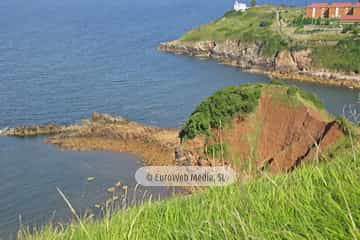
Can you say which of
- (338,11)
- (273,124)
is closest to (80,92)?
(273,124)

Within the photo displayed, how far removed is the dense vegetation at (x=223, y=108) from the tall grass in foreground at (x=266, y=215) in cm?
2764

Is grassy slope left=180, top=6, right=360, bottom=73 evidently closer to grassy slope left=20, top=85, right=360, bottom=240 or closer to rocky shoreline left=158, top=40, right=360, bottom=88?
rocky shoreline left=158, top=40, right=360, bottom=88

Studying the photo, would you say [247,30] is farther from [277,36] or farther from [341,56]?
[341,56]

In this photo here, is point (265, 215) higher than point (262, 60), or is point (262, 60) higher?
point (265, 215)

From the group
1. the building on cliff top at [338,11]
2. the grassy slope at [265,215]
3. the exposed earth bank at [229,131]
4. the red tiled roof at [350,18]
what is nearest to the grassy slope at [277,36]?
the building on cliff top at [338,11]

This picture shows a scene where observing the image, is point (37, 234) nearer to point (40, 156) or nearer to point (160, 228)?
point (160, 228)

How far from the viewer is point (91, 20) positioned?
114625mm

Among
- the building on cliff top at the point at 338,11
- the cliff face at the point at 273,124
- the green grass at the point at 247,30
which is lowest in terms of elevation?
the cliff face at the point at 273,124

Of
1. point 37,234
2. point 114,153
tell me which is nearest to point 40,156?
point 114,153

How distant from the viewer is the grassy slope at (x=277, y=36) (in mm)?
59531

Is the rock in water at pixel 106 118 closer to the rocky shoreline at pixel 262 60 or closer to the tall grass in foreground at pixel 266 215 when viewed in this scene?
the rocky shoreline at pixel 262 60

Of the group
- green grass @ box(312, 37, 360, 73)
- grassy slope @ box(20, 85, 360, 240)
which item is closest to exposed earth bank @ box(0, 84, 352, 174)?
grassy slope @ box(20, 85, 360, 240)

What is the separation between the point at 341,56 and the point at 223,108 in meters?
33.0

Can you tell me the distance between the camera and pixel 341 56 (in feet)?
196
